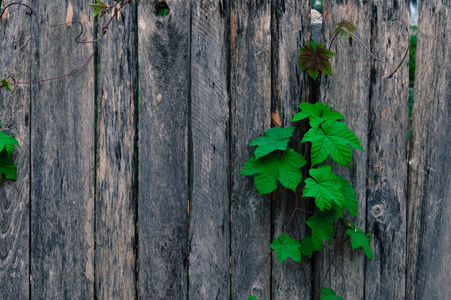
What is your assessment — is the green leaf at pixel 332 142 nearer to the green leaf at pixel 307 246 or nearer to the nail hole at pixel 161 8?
the green leaf at pixel 307 246

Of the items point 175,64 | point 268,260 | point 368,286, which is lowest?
point 368,286

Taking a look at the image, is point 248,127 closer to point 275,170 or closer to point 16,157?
point 275,170

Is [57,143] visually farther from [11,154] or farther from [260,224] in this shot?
[260,224]

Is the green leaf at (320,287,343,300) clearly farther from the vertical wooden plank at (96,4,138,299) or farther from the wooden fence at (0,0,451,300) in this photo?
the vertical wooden plank at (96,4,138,299)

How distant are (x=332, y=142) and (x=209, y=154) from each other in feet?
1.76

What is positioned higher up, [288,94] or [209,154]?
[288,94]

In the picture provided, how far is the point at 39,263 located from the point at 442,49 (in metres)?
2.05

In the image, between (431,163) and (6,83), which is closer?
(6,83)

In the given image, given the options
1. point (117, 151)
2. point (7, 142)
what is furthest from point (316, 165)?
point (7, 142)

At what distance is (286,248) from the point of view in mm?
1692

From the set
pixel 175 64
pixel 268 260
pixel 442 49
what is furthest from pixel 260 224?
pixel 442 49

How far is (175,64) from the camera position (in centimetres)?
174

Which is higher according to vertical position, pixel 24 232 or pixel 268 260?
pixel 24 232

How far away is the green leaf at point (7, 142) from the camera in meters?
1.62
